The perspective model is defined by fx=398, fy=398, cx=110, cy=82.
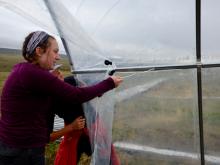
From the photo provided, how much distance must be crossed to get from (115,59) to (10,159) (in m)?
0.90

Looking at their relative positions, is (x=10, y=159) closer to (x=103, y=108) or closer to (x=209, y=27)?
(x=103, y=108)

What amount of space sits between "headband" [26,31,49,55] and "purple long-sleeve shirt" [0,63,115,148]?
0.30ft

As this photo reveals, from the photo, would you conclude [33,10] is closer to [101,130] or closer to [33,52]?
[33,52]

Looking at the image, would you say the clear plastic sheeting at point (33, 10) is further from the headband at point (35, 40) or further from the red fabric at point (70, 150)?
the red fabric at point (70, 150)

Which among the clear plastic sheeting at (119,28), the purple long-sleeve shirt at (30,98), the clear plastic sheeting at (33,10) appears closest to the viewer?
the purple long-sleeve shirt at (30,98)

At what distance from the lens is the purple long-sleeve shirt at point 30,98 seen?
6.94 feet

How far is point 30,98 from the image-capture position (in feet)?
7.13

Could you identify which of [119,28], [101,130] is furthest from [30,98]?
[119,28]

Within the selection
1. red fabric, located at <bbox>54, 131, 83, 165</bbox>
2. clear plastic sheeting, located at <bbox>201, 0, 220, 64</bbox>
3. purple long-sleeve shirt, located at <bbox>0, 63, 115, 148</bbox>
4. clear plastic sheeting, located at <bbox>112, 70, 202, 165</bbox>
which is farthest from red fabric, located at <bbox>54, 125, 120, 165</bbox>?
clear plastic sheeting, located at <bbox>201, 0, 220, 64</bbox>

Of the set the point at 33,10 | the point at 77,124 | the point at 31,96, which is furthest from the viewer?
the point at 77,124

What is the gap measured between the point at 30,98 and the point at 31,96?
0.01 metres

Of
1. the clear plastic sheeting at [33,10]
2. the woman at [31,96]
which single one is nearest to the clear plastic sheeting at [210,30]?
the woman at [31,96]

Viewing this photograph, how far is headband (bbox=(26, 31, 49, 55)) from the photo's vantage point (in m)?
2.17

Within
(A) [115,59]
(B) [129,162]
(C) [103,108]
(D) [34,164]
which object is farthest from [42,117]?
(B) [129,162]
